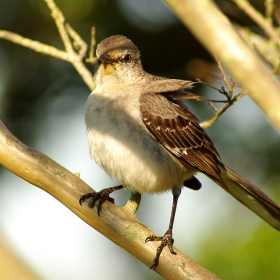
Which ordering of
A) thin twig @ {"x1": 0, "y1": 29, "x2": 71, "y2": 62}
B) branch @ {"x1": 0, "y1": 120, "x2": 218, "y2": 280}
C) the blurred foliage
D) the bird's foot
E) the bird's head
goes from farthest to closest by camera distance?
the bird's head, the blurred foliage, thin twig @ {"x1": 0, "y1": 29, "x2": 71, "y2": 62}, the bird's foot, branch @ {"x1": 0, "y1": 120, "x2": 218, "y2": 280}

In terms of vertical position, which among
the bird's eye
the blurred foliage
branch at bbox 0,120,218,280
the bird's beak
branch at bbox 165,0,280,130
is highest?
the bird's eye

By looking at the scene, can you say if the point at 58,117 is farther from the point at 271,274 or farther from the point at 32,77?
the point at 271,274

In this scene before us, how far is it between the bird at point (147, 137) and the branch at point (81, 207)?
32 cm

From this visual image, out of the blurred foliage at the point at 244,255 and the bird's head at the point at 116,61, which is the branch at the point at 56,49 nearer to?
the bird's head at the point at 116,61

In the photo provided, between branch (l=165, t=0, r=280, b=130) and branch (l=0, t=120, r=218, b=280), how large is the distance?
7.44 ft

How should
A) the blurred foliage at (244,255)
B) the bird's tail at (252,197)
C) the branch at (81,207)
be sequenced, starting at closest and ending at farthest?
1. the branch at (81,207)
2. the blurred foliage at (244,255)
3. the bird's tail at (252,197)

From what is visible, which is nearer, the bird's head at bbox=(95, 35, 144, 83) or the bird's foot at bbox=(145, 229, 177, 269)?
the bird's foot at bbox=(145, 229, 177, 269)

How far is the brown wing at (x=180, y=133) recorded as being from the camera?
5055 mm

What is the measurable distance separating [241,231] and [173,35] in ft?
9.80

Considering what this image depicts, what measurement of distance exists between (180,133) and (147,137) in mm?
483

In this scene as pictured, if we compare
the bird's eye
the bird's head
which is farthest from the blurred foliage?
the bird's eye

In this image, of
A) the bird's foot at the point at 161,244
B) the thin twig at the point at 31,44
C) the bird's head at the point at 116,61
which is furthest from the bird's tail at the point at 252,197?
the thin twig at the point at 31,44

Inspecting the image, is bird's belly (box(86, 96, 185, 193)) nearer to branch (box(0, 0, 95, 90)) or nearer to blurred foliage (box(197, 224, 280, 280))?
branch (box(0, 0, 95, 90))

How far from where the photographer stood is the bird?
484 centimetres
